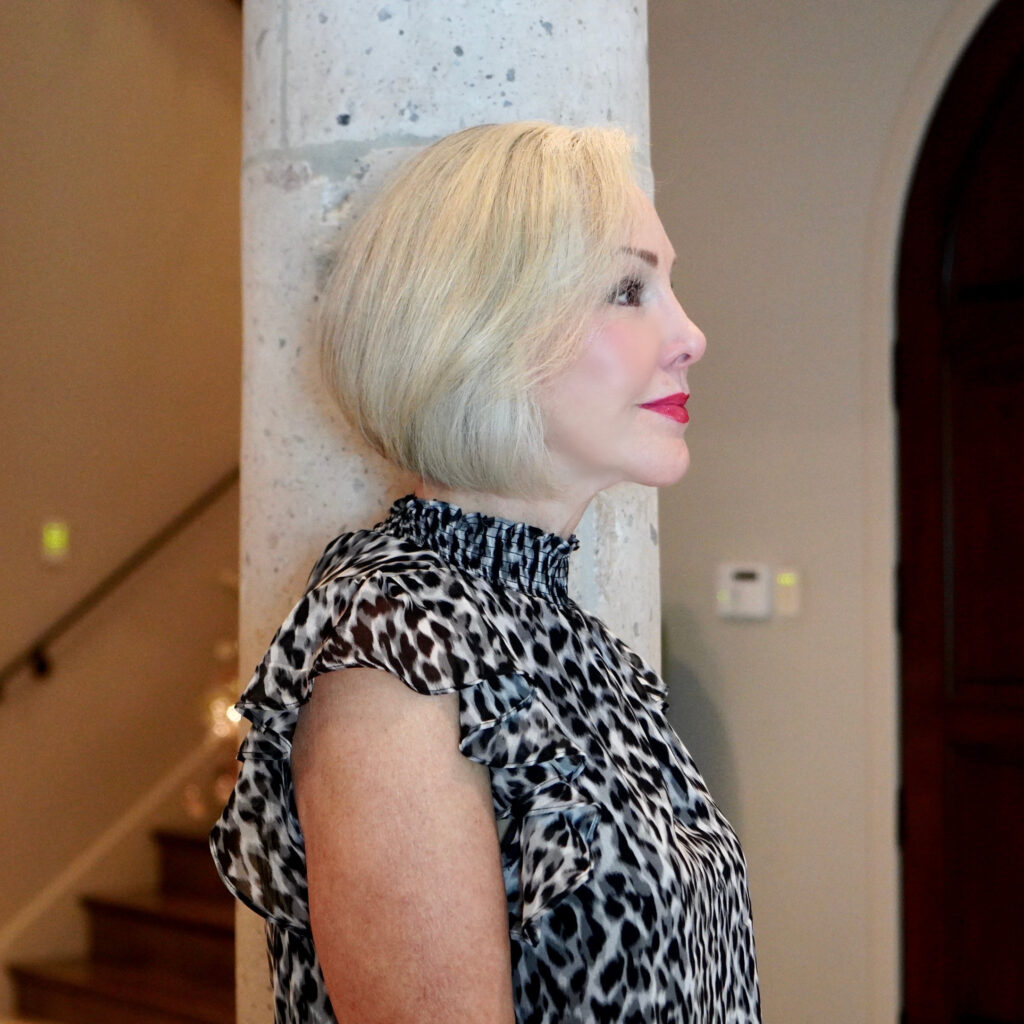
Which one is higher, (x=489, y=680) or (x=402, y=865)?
(x=489, y=680)

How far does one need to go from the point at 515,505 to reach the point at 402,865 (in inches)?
14.1

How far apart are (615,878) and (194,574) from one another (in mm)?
3879

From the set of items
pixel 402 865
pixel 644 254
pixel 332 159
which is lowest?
pixel 402 865

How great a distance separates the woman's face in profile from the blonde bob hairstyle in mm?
22

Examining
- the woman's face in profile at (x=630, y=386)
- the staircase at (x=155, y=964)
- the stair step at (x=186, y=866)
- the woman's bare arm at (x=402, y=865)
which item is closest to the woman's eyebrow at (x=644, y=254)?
the woman's face in profile at (x=630, y=386)

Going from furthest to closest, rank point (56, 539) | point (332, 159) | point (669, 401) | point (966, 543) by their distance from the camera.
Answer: point (56, 539)
point (966, 543)
point (332, 159)
point (669, 401)

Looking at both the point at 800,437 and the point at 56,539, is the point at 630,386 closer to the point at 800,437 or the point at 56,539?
the point at 800,437

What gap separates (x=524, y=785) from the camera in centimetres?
92

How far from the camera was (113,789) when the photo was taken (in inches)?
169

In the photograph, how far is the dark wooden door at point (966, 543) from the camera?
3.05m

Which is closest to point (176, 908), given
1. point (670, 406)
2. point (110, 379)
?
point (110, 379)

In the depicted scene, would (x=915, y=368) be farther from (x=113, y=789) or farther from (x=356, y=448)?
(x=113, y=789)

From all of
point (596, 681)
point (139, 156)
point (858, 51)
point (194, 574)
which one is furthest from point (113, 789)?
point (596, 681)

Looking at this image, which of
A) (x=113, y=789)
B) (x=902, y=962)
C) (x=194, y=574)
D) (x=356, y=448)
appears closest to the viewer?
(x=356, y=448)
